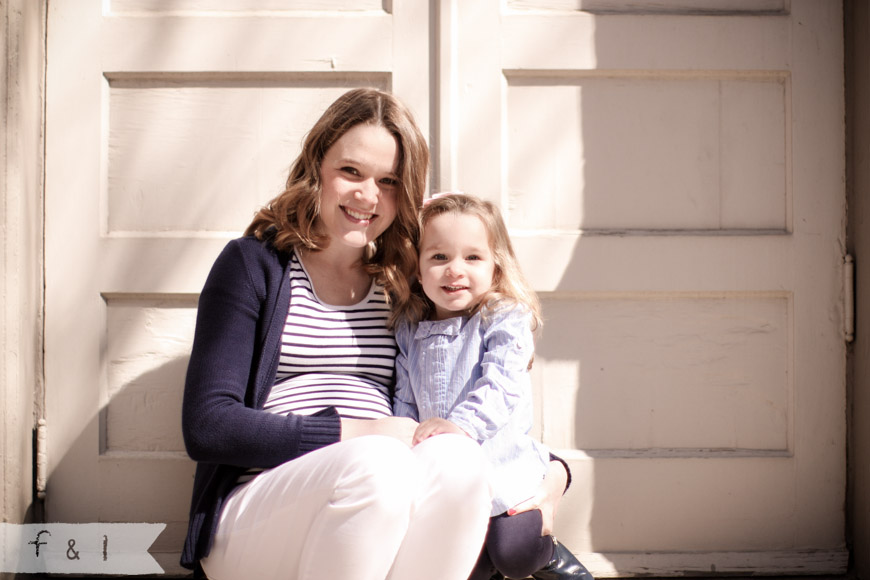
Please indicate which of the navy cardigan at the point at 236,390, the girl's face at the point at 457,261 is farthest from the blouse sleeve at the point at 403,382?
the navy cardigan at the point at 236,390

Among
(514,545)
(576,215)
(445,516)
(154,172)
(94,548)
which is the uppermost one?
(154,172)

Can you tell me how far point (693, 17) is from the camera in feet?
7.34

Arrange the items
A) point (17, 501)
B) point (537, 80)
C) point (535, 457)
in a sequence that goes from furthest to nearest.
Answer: point (537, 80) → point (17, 501) → point (535, 457)

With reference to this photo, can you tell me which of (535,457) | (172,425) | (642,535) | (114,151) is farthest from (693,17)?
(172,425)

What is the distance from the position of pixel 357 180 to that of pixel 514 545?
0.89 m

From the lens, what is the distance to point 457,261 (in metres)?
1.82

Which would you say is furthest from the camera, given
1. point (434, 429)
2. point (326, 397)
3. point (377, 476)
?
point (326, 397)

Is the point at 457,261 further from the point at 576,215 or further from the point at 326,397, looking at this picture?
the point at 576,215

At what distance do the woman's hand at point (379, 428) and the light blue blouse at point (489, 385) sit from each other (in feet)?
0.34

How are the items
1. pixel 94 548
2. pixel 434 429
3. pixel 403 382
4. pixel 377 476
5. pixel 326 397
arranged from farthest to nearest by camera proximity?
1. pixel 94 548
2. pixel 403 382
3. pixel 326 397
4. pixel 434 429
5. pixel 377 476

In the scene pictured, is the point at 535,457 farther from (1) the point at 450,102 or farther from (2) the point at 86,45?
(2) the point at 86,45

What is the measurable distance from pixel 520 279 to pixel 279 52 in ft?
3.15

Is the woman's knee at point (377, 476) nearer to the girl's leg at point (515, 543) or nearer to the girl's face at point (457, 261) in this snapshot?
the girl's leg at point (515, 543)

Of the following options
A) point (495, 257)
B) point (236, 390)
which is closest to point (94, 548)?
point (236, 390)
